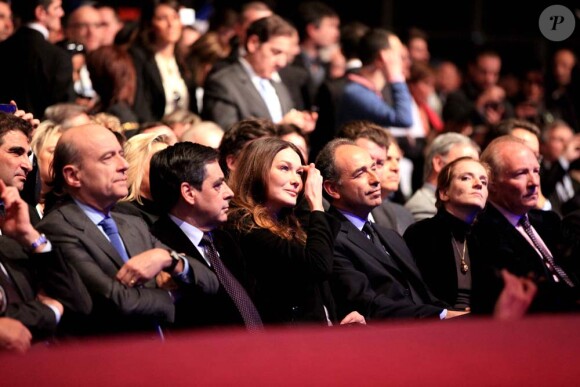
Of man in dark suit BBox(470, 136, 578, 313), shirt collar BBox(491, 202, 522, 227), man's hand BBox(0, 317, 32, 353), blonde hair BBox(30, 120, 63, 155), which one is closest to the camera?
man's hand BBox(0, 317, 32, 353)

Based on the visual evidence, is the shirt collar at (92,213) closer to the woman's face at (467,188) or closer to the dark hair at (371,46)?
the woman's face at (467,188)

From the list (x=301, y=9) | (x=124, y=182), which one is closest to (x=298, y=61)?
(x=301, y=9)

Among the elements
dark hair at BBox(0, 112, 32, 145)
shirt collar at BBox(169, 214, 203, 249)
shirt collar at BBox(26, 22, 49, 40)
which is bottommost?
shirt collar at BBox(169, 214, 203, 249)

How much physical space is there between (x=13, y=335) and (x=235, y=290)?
1168 millimetres

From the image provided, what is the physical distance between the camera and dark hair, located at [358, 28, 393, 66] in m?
7.58

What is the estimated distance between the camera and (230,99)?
282 inches

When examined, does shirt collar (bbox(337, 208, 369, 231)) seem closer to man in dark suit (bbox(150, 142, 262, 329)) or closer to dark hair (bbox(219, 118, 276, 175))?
dark hair (bbox(219, 118, 276, 175))

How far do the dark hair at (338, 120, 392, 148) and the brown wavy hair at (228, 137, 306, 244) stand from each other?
1037 mm

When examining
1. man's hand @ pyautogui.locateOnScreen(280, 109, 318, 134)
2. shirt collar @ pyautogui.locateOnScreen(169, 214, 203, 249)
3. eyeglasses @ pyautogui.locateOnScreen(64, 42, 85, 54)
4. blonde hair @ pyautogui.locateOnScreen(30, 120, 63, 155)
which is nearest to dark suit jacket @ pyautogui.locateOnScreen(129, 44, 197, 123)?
eyeglasses @ pyautogui.locateOnScreen(64, 42, 85, 54)

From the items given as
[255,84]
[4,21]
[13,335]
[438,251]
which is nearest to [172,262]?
[13,335]

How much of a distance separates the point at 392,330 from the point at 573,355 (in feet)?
1.03

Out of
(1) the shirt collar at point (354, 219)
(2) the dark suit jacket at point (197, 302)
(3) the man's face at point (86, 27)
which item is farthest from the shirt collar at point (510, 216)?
(3) the man's face at point (86, 27)

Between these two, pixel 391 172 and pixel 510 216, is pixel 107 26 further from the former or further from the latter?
pixel 510 216

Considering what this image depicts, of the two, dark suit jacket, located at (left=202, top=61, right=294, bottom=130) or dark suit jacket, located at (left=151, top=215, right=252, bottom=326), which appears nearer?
dark suit jacket, located at (left=151, top=215, right=252, bottom=326)
